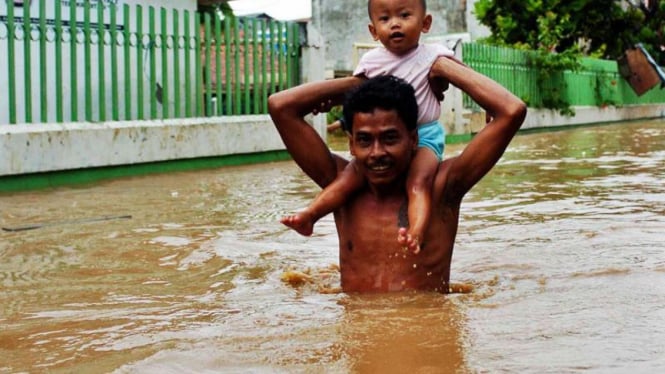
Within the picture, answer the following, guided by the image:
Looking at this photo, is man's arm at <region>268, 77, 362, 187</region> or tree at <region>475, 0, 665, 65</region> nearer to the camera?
man's arm at <region>268, 77, 362, 187</region>

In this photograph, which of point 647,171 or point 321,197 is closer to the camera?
point 321,197

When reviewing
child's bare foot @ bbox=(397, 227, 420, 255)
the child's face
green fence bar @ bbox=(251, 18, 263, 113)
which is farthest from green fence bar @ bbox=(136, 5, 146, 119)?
child's bare foot @ bbox=(397, 227, 420, 255)

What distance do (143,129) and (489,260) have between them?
5.52 m

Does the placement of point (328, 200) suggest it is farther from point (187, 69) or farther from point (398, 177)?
point (187, 69)

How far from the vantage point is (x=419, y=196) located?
3309 millimetres

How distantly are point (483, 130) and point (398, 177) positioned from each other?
35 cm

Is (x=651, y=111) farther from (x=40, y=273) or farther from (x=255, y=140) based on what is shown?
(x=40, y=273)

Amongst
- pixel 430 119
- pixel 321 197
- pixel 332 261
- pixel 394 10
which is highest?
pixel 394 10

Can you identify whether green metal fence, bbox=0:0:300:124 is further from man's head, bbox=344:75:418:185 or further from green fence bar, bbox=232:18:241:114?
man's head, bbox=344:75:418:185

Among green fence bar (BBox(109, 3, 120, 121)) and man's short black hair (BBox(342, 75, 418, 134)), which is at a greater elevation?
green fence bar (BBox(109, 3, 120, 121))

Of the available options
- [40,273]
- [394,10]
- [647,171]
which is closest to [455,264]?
[394,10]

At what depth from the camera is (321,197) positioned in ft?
11.4

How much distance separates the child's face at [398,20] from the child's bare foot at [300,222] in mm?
691

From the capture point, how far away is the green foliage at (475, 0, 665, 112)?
20125 millimetres
